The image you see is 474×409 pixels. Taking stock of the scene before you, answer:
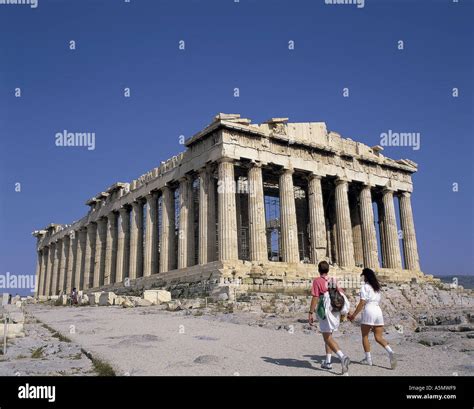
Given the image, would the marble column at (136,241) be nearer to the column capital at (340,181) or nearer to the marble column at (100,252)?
the marble column at (100,252)

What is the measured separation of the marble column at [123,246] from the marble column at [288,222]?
17138mm

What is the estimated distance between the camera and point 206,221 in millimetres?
33062

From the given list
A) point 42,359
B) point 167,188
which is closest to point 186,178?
point 167,188

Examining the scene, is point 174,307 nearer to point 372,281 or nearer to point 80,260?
point 372,281

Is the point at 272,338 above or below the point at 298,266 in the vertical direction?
below

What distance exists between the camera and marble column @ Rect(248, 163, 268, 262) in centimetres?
3206

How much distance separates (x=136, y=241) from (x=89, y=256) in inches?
455

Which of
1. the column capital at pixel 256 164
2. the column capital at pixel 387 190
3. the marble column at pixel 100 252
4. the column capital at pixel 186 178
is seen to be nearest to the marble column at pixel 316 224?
the column capital at pixel 256 164

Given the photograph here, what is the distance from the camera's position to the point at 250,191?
109ft

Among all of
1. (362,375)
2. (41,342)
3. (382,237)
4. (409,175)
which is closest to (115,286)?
(382,237)

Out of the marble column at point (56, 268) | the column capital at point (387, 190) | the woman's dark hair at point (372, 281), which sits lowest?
the woman's dark hair at point (372, 281)

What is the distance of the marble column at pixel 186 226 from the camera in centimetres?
3488
